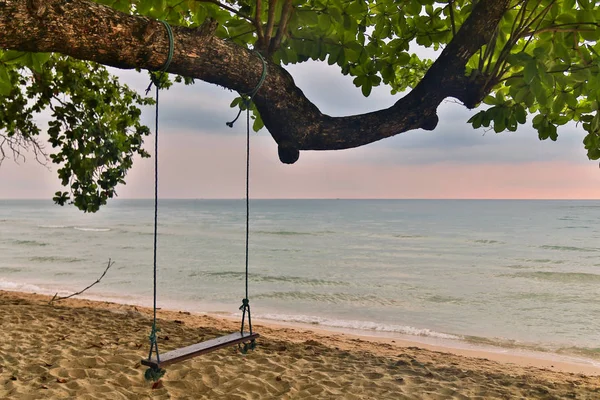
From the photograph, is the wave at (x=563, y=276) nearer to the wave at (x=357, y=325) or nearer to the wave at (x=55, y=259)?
the wave at (x=357, y=325)

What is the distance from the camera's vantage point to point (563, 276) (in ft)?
61.2

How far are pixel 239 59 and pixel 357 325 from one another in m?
8.73

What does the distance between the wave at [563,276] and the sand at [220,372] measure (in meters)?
12.6

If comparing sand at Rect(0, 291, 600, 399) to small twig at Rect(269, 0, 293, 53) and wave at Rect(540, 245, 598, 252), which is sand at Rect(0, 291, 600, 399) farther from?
wave at Rect(540, 245, 598, 252)

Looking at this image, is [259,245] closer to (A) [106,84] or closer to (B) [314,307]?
(B) [314,307]

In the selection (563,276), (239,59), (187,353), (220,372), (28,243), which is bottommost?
(28,243)

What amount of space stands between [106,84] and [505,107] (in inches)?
221

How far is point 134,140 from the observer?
7277mm

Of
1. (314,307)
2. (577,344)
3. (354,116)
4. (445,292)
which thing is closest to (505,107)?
(354,116)

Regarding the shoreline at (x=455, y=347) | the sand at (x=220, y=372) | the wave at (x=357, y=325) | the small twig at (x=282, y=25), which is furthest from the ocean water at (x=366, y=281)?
the small twig at (x=282, y=25)

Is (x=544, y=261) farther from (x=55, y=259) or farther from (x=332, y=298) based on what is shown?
(x=55, y=259)

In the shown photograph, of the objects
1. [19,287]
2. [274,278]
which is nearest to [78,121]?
[19,287]

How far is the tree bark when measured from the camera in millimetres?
1848

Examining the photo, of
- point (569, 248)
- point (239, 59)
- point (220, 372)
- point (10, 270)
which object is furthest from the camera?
point (569, 248)
